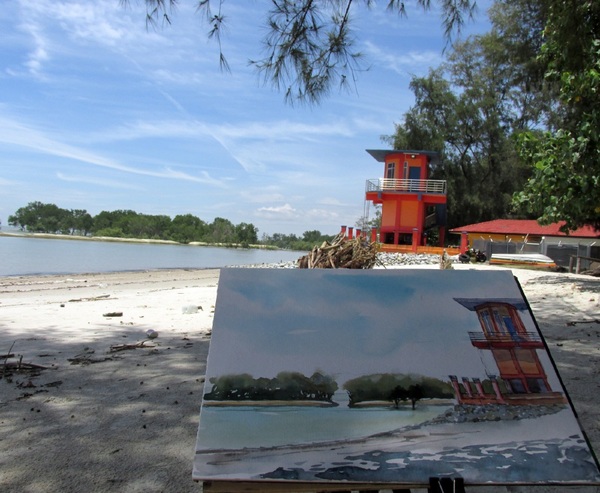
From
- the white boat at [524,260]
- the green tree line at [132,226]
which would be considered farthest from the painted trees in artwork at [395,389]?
the green tree line at [132,226]

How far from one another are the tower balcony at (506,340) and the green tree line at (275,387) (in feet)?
2.36

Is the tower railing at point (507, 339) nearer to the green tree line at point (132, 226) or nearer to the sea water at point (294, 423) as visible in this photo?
the sea water at point (294, 423)

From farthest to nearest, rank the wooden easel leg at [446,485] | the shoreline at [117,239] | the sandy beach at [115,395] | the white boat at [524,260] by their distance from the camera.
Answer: the shoreline at [117,239] < the white boat at [524,260] < the sandy beach at [115,395] < the wooden easel leg at [446,485]

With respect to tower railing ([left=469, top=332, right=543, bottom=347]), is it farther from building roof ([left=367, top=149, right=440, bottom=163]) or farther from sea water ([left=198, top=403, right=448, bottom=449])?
building roof ([left=367, top=149, right=440, bottom=163])

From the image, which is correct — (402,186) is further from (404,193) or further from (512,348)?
(512,348)

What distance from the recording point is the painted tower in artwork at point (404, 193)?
31.8m

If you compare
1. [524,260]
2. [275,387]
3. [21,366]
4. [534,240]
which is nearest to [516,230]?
[534,240]

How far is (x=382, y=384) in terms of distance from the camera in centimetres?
231

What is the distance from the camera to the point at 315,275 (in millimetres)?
2701

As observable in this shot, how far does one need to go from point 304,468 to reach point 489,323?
3.72 feet

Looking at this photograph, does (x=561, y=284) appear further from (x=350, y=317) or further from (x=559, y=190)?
(x=350, y=317)

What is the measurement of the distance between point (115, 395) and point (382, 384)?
8.80ft

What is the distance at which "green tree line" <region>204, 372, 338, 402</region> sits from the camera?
225cm

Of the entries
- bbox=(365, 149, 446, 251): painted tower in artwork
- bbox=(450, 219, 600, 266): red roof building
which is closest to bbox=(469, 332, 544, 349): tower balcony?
bbox=(450, 219, 600, 266): red roof building
